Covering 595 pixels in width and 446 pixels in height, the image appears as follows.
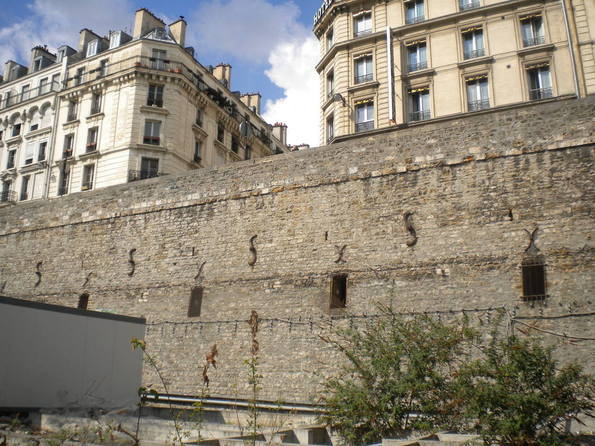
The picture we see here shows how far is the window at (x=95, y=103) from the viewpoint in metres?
30.2

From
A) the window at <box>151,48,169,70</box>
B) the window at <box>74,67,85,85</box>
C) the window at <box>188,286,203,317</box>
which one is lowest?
the window at <box>188,286,203,317</box>

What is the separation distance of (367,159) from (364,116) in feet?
34.3

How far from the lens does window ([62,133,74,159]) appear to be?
1204 inches

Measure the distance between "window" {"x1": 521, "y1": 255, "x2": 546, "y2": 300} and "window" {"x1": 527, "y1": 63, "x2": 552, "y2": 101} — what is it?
36.8 feet

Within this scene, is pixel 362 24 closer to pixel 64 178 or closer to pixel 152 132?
pixel 152 132

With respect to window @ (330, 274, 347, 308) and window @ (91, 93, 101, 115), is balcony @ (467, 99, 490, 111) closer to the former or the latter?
A: window @ (330, 274, 347, 308)

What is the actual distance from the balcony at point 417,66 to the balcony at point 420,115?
1721mm

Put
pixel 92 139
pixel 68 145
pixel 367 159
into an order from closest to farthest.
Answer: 1. pixel 367 159
2. pixel 92 139
3. pixel 68 145

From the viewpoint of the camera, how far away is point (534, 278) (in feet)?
35.7

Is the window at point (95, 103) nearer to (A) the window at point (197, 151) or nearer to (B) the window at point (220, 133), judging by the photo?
(A) the window at point (197, 151)

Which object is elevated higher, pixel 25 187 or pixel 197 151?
pixel 197 151

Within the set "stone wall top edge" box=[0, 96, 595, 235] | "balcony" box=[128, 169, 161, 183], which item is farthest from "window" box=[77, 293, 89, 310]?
"balcony" box=[128, 169, 161, 183]

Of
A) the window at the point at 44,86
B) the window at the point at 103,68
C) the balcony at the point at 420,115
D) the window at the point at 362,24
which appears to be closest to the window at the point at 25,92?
the window at the point at 44,86

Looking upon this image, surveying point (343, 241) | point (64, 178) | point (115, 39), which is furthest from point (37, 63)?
point (343, 241)
